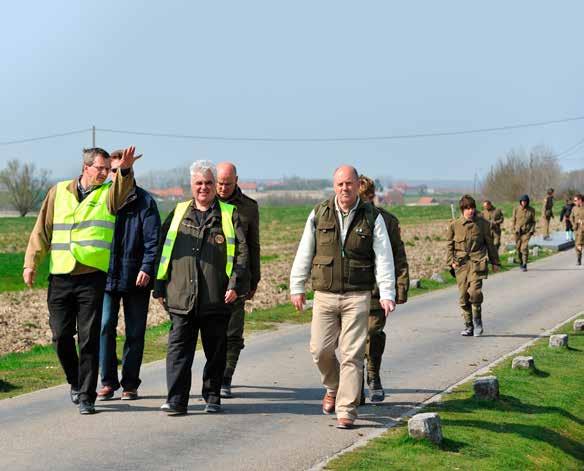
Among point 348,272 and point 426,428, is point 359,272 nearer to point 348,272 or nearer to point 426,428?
point 348,272

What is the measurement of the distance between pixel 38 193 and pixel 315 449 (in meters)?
112

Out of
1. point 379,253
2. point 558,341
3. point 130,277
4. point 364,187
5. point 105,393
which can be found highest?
point 364,187

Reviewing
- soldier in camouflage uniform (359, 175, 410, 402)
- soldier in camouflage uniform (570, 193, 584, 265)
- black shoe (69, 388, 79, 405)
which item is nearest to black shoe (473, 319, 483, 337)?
soldier in camouflage uniform (359, 175, 410, 402)

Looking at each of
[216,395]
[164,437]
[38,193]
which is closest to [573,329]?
[216,395]

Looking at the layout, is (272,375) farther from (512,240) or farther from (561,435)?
(512,240)

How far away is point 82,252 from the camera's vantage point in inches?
367

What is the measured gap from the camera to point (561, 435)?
1034cm

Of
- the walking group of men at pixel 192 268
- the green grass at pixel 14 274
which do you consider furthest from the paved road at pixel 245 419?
the green grass at pixel 14 274

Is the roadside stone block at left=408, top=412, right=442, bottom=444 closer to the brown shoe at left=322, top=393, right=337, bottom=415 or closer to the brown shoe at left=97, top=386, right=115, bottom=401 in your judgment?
the brown shoe at left=322, top=393, right=337, bottom=415

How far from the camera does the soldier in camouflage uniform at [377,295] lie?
10.1 m

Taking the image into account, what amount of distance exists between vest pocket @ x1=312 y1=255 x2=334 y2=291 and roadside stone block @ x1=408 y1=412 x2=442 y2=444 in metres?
1.30

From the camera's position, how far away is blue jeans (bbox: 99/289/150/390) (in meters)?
10.0

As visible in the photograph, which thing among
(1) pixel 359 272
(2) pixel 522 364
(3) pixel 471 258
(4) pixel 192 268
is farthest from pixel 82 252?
(3) pixel 471 258

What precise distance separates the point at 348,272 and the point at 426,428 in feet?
4.59
